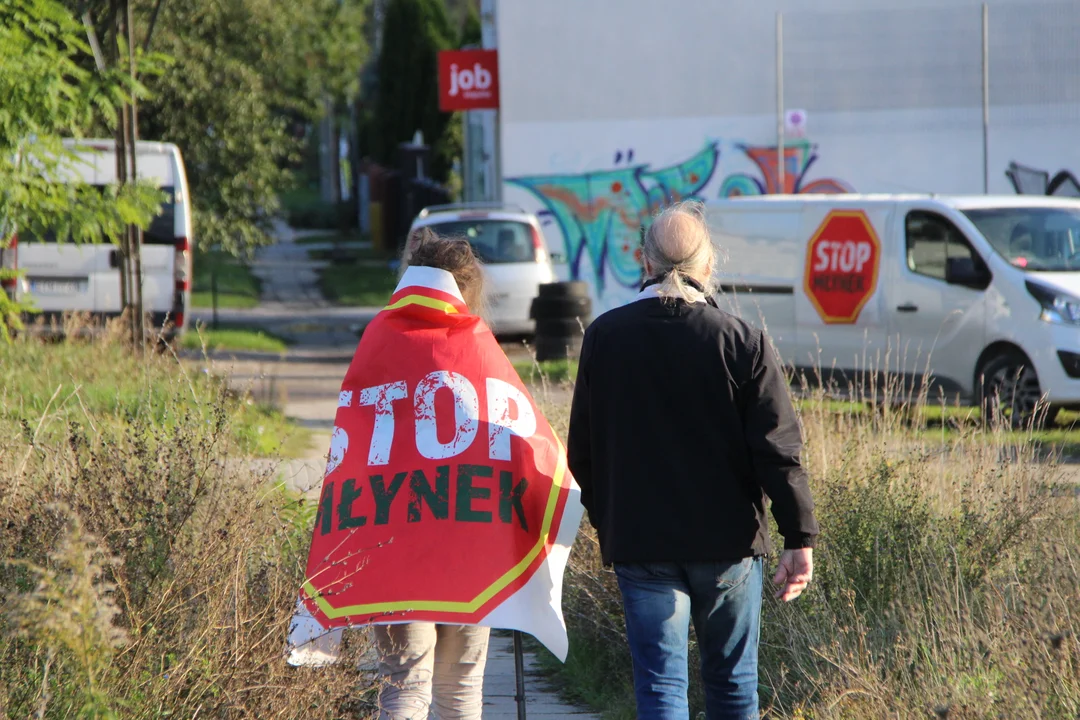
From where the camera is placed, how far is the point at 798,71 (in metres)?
21.2

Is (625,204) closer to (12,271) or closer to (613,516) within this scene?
(12,271)

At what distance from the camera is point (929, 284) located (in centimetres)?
1173

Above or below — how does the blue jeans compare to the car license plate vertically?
below

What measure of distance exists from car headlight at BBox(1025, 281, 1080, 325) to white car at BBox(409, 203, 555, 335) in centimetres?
692

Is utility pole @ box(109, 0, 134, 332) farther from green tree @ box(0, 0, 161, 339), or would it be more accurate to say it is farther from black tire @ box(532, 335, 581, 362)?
black tire @ box(532, 335, 581, 362)

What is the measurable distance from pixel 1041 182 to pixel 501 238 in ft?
30.4

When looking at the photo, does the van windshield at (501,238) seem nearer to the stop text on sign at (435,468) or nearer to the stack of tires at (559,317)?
the stack of tires at (559,317)

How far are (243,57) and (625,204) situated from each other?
6539 millimetres

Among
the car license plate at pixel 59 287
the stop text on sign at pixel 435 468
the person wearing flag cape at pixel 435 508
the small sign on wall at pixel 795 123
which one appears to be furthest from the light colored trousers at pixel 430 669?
the small sign on wall at pixel 795 123

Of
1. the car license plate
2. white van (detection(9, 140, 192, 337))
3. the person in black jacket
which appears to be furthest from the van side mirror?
the car license plate

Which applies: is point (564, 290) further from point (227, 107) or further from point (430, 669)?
point (430, 669)

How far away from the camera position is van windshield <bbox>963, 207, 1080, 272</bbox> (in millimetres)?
11117

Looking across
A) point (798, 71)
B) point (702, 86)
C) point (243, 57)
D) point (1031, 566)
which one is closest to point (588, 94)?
point (702, 86)

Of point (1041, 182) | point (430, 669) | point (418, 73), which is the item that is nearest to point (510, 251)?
point (1041, 182)
